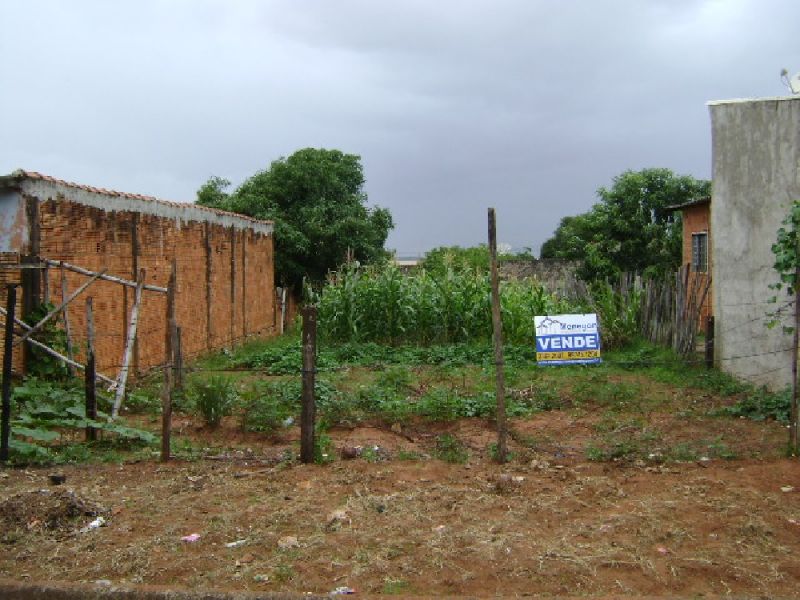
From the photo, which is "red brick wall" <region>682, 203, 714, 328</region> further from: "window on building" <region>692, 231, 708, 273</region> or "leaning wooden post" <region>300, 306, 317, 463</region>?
"leaning wooden post" <region>300, 306, 317, 463</region>

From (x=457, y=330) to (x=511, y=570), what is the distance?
11.3 meters

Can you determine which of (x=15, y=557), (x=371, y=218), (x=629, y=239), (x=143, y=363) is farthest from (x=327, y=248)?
(x=15, y=557)

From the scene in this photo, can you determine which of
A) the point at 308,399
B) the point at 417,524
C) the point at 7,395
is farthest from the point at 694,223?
the point at 7,395

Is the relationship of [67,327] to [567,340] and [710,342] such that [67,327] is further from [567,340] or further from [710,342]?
[710,342]

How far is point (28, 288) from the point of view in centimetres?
1005

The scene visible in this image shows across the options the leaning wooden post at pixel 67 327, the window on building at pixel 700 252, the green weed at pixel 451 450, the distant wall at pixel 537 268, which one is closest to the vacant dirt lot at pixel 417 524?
the green weed at pixel 451 450

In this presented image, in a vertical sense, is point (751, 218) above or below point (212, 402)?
above

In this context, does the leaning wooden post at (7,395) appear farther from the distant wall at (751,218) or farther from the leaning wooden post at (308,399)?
the distant wall at (751,218)

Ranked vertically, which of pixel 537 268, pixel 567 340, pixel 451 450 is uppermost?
pixel 537 268

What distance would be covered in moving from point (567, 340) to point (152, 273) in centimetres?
727

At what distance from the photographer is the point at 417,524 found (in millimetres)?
5461

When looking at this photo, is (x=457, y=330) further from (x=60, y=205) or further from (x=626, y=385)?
(x=60, y=205)

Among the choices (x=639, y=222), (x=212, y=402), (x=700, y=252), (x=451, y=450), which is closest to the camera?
(x=451, y=450)

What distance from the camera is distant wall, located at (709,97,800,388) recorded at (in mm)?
10625
